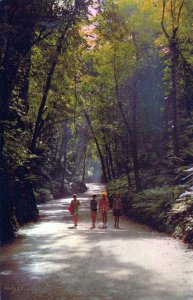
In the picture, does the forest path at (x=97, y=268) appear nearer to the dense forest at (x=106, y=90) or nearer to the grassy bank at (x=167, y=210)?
the grassy bank at (x=167, y=210)

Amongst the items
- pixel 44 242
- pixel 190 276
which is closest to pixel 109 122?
pixel 44 242

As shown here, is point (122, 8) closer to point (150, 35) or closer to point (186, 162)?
point (150, 35)

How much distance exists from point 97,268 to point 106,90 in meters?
24.7

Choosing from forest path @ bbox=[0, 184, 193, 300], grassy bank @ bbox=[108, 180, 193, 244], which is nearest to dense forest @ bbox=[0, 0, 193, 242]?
grassy bank @ bbox=[108, 180, 193, 244]

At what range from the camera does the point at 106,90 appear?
33.9 m

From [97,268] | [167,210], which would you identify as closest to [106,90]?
[167,210]

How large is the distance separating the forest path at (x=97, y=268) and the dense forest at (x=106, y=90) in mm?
1858

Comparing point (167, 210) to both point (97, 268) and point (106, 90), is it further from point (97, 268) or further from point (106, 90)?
point (106, 90)

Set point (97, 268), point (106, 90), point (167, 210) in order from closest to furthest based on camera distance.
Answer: point (97, 268) → point (167, 210) → point (106, 90)

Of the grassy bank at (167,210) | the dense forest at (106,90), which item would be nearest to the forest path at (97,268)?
the grassy bank at (167,210)

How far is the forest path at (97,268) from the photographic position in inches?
326

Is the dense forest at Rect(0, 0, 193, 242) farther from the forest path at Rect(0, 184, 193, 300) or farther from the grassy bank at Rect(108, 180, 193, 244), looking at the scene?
the forest path at Rect(0, 184, 193, 300)

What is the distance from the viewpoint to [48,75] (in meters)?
21.5

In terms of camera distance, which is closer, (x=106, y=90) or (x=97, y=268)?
(x=97, y=268)
